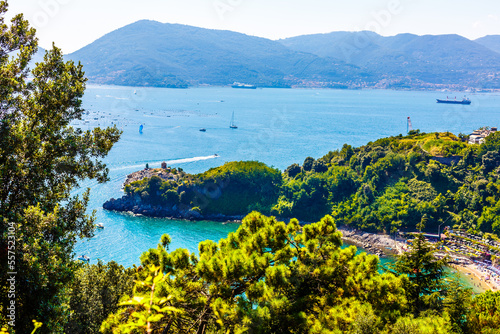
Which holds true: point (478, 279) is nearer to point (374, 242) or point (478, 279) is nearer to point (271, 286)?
point (374, 242)

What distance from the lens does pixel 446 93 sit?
188375 mm

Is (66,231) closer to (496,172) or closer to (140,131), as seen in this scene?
(496,172)

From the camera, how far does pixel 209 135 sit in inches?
3049

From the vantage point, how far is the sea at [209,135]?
128 feet

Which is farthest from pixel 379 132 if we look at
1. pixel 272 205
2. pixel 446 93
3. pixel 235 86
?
pixel 446 93

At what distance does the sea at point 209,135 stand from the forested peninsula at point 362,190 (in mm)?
3648

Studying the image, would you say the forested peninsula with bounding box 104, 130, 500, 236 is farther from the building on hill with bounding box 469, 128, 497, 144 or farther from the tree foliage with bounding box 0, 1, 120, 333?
the tree foliage with bounding box 0, 1, 120, 333

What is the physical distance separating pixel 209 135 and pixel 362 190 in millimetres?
40038

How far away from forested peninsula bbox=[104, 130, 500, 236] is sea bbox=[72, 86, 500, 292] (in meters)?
3.65

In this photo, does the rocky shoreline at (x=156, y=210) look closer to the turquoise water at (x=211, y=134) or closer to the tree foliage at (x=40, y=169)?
the turquoise water at (x=211, y=134)

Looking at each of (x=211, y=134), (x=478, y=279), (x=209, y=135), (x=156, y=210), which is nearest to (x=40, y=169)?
(x=478, y=279)

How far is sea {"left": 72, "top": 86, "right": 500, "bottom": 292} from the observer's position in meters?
38.9

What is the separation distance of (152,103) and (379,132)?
73619mm

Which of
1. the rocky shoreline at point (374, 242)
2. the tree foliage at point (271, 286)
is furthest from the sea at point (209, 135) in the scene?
the tree foliage at point (271, 286)
